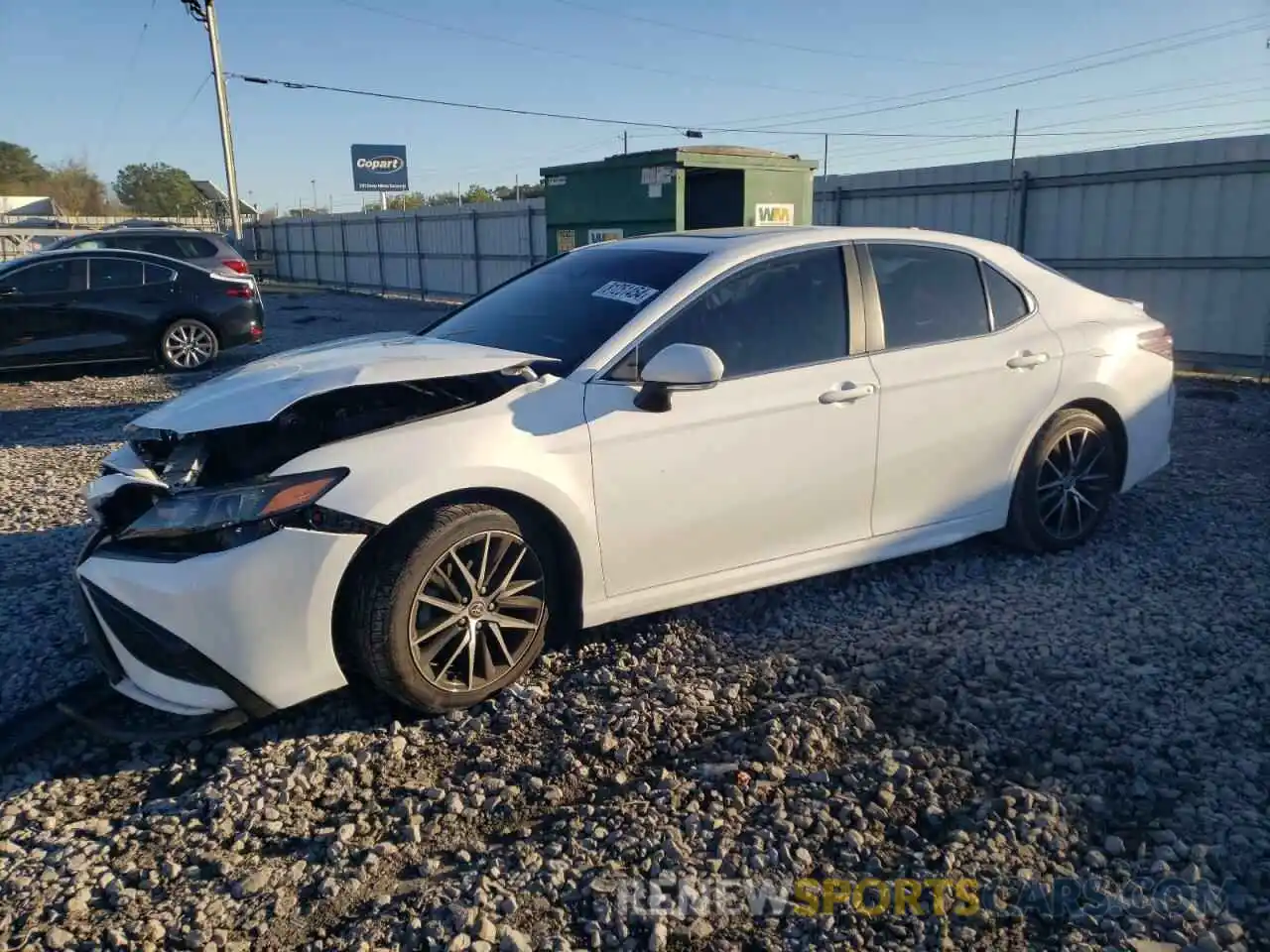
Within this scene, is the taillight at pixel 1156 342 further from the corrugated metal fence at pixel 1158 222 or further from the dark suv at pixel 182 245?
the dark suv at pixel 182 245

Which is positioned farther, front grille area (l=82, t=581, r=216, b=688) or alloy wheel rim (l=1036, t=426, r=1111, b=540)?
alloy wheel rim (l=1036, t=426, r=1111, b=540)

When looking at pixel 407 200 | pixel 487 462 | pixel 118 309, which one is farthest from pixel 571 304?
pixel 407 200

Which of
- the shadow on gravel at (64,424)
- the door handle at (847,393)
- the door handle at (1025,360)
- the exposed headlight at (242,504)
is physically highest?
the door handle at (1025,360)

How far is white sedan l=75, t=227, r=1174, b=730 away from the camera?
3.01 meters

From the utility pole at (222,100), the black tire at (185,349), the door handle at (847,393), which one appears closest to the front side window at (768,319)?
the door handle at (847,393)

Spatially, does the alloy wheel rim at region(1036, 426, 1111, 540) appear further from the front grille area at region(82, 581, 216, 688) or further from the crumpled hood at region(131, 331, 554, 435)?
the front grille area at region(82, 581, 216, 688)

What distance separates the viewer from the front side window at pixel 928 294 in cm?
425

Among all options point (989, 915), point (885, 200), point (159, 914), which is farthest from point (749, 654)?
point (885, 200)

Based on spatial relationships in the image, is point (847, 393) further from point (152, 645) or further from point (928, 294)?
point (152, 645)

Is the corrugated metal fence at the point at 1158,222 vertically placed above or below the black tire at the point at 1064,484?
above

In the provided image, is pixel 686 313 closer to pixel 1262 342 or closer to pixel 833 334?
pixel 833 334

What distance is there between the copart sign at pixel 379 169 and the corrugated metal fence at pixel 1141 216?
40.9 m

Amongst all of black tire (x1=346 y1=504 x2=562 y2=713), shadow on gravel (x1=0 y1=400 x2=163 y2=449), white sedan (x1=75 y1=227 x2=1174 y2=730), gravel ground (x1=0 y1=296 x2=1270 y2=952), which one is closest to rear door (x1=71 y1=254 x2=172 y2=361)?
shadow on gravel (x1=0 y1=400 x2=163 y2=449)

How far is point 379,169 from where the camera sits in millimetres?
51750
